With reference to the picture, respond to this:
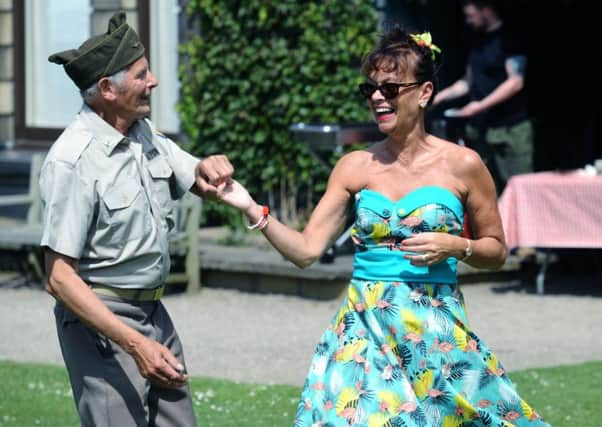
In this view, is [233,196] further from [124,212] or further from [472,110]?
[472,110]

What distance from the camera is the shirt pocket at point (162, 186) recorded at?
14.7ft

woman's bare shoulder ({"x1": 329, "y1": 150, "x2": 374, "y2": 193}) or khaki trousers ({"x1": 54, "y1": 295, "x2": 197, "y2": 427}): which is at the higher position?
woman's bare shoulder ({"x1": 329, "y1": 150, "x2": 374, "y2": 193})

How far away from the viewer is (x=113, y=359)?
439cm

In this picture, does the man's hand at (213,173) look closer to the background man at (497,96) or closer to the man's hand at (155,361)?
the man's hand at (155,361)

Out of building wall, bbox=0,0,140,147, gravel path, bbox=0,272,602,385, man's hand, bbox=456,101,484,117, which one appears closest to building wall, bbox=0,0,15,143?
building wall, bbox=0,0,140,147

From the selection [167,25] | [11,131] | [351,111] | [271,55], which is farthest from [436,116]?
[11,131]

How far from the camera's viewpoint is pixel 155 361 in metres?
4.18

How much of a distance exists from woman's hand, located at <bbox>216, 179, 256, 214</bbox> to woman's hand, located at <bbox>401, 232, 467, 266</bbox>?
20.5 inches

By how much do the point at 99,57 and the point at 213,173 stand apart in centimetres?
51

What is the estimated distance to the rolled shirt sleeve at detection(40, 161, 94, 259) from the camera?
13.9 feet

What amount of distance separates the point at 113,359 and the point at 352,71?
6947mm

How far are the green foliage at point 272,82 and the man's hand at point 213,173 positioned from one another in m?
6.53

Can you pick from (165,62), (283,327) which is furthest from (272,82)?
(283,327)

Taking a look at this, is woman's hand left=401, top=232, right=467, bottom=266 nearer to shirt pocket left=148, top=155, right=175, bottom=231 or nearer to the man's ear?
shirt pocket left=148, top=155, right=175, bottom=231
